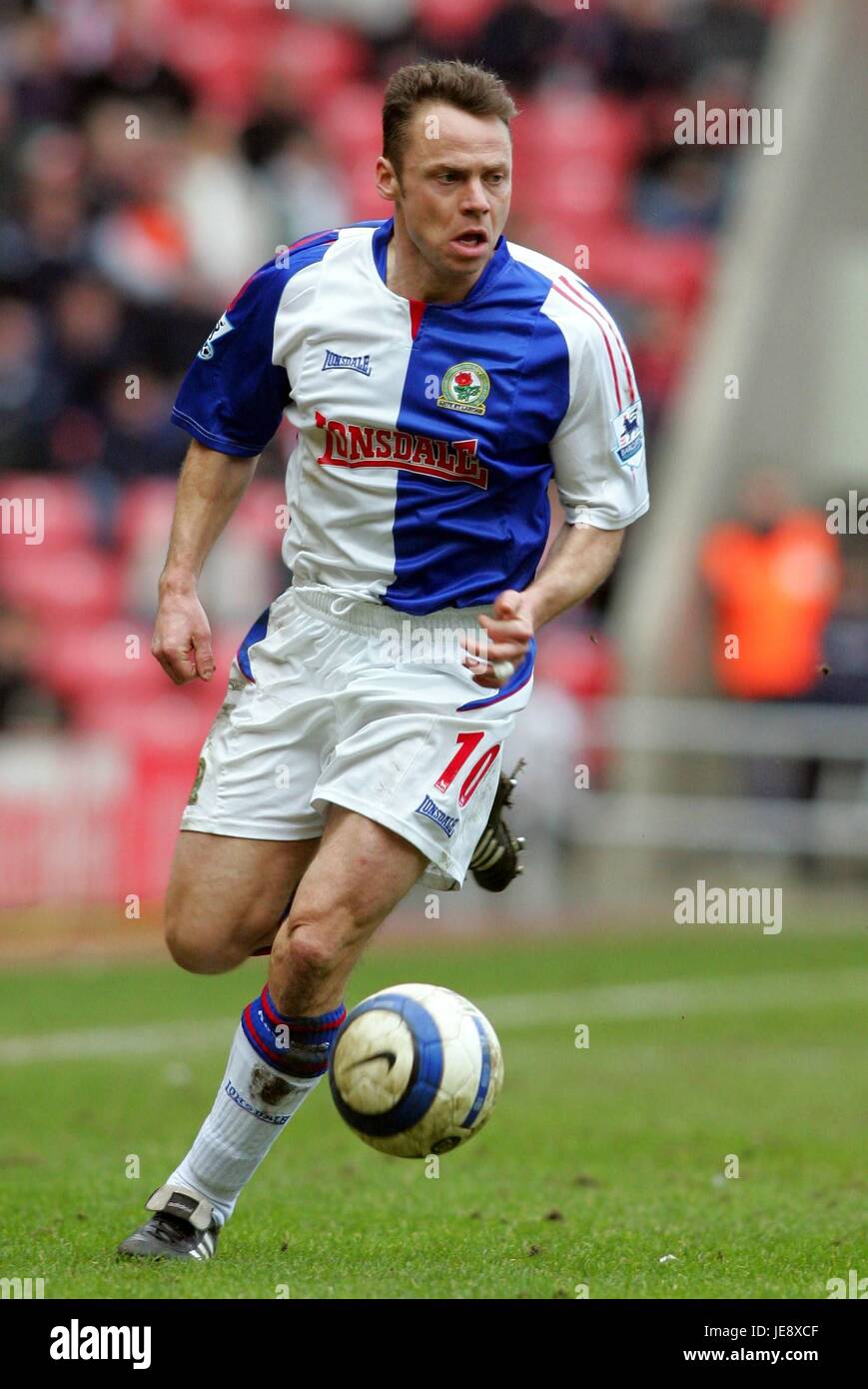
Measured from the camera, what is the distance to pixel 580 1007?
1288 cm

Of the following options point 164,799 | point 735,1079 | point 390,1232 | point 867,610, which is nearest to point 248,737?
point 390,1232

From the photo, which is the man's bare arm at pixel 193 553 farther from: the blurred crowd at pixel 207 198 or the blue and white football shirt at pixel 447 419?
the blurred crowd at pixel 207 198

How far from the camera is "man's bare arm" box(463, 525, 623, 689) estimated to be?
5363mm

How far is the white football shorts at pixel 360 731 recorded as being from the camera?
19.1 ft

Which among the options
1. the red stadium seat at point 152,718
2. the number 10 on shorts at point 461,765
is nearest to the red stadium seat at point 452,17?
the red stadium seat at point 152,718

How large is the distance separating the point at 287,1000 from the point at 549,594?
1271 millimetres

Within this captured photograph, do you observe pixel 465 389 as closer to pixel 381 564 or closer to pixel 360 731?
pixel 381 564

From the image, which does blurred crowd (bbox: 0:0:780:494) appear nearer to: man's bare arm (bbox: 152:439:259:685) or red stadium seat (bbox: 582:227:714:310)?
red stadium seat (bbox: 582:227:714:310)

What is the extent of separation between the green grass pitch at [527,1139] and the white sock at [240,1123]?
0.22 meters

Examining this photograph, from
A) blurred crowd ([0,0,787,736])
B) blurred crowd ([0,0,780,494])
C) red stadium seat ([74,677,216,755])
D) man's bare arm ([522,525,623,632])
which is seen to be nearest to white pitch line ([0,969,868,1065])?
red stadium seat ([74,677,216,755])

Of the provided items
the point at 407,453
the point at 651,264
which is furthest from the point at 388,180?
the point at 651,264

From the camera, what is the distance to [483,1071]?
567 cm

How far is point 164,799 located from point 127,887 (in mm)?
638
